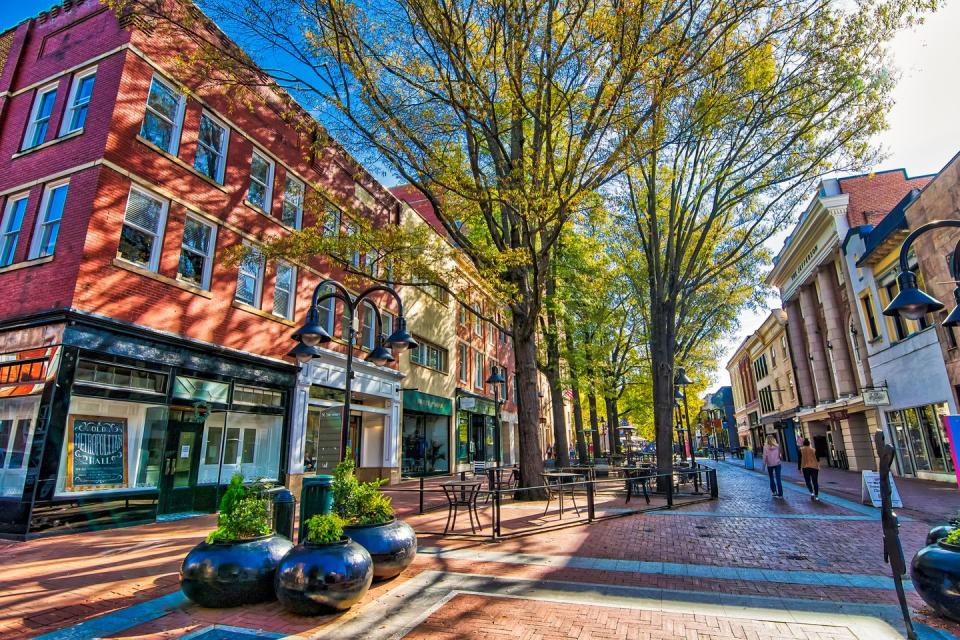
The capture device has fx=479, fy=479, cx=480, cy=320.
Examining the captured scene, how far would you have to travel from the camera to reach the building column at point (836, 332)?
26.8 metres

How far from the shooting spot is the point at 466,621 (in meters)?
4.70

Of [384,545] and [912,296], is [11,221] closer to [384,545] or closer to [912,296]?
[384,545]

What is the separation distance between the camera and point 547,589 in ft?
18.5

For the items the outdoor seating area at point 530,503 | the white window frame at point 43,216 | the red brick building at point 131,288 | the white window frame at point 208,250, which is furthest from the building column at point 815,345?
the white window frame at point 43,216

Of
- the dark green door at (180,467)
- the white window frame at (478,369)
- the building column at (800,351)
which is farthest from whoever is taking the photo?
the building column at (800,351)

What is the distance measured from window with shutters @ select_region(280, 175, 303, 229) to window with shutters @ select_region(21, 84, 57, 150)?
5.98 m

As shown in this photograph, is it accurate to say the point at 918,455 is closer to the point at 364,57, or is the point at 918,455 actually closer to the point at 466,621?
the point at 466,621

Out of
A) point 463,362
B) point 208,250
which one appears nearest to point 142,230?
point 208,250

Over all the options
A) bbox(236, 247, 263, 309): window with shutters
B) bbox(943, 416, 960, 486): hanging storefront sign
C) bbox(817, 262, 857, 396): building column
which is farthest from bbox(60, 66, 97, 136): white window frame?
bbox(817, 262, 857, 396): building column

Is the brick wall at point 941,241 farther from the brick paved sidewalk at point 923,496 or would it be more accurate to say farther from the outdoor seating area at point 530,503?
the outdoor seating area at point 530,503

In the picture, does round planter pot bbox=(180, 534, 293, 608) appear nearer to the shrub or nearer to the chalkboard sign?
the chalkboard sign

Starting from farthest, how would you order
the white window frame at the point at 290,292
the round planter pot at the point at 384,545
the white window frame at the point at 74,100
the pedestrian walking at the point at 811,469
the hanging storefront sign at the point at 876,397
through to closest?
the hanging storefront sign at the point at 876,397
the white window frame at the point at 290,292
the pedestrian walking at the point at 811,469
the white window frame at the point at 74,100
the round planter pot at the point at 384,545

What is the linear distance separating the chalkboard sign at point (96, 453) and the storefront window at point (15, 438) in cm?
68

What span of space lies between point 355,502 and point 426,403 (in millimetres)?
17677
